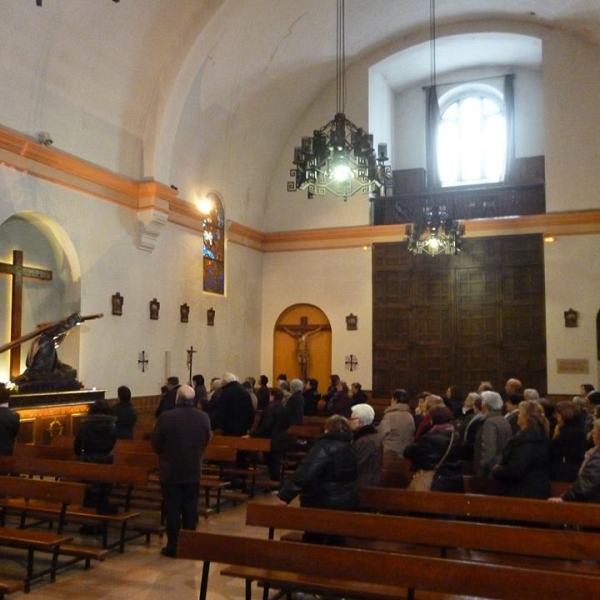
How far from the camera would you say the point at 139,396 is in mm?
13219

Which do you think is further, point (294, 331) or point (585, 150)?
point (294, 331)

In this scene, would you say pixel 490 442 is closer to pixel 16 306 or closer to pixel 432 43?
pixel 16 306

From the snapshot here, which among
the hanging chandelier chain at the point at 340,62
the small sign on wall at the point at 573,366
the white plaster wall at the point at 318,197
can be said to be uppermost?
the hanging chandelier chain at the point at 340,62

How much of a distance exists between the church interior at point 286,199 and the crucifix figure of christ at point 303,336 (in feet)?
0.30

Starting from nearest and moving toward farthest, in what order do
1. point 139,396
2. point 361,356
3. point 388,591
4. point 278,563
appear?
1. point 278,563
2. point 388,591
3. point 139,396
4. point 361,356

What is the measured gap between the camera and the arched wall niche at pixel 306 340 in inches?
705

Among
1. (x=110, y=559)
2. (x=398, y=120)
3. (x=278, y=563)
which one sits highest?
(x=398, y=120)

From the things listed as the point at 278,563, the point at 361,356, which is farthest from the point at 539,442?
the point at 361,356

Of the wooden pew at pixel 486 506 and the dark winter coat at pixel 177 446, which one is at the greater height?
the dark winter coat at pixel 177 446

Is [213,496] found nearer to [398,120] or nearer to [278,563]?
[278,563]

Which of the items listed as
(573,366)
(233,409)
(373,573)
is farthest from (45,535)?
(573,366)

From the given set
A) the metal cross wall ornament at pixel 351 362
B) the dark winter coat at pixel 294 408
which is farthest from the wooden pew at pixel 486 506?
the metal cross wall ornament at pixel 351 362

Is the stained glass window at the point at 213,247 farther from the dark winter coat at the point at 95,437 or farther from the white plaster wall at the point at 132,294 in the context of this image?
the dark winter coat at the point at 95,437

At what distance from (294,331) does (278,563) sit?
14.2 metres
